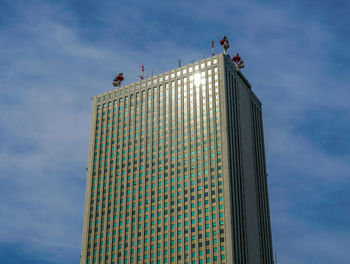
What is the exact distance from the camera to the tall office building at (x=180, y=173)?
499 feet

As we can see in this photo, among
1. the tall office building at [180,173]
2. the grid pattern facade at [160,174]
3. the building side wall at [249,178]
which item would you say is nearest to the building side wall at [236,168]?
the tall office building at [180,173]

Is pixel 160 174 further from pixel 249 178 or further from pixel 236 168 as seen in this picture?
pixel 249 178

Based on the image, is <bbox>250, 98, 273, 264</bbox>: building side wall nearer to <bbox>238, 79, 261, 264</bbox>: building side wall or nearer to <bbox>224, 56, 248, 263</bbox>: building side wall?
<bbox>238, 79, 261, 264</bbox>: building side wall

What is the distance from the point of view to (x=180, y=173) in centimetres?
16362

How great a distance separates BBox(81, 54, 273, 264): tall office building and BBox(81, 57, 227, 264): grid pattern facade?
33cm

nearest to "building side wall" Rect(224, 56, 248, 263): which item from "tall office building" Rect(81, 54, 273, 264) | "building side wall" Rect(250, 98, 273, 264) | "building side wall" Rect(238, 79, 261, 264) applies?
"tall office building" Rect(81, 54, 273, 264)

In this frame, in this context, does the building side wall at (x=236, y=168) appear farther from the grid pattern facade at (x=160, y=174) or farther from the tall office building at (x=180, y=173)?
the grid pattern facade at (x=160, y=174)

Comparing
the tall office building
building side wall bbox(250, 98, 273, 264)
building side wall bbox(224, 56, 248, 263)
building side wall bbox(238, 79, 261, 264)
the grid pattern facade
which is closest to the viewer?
building side wall bbox(224, 56, 248, 263)

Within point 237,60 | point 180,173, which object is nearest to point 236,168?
point 180,173

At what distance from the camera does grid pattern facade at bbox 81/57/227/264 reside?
153 m

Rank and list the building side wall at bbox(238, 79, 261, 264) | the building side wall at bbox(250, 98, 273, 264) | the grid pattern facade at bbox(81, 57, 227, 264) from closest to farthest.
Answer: the grid pattern facade at bbox(81, 57, 227, 264)
the building side wall at bbox(238, 79, 261, 264)
the building side wall at bbox(250, 98, 273, 264)

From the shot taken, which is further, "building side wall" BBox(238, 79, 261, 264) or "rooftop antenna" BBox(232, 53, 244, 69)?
"rooftop antenna" BBox(232, 53, 244, 69)

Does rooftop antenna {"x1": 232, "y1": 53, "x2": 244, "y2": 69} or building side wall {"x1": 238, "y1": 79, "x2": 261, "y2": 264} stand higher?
rooftop antenna {"x1": 232, "y1": 53, "x2": 244, "y2": 69}

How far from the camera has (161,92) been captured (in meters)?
183
